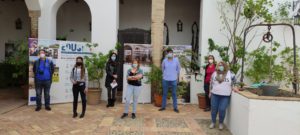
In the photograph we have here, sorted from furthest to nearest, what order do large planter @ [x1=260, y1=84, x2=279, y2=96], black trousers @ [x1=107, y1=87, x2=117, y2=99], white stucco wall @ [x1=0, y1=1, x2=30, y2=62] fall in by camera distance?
white stucco wall @ [x1=0, y1=1, x2=30, y2=62] → black trousers @ [x1=107, y1=87, x2=117, y2=99] → large planter @ [x1=260, y1=84, x2=279, y2=96]

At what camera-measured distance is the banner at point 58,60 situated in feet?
26.8

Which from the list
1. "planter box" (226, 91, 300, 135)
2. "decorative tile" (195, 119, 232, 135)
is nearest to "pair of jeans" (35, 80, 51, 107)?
"decorative tile" (195, 119, 232, 135)

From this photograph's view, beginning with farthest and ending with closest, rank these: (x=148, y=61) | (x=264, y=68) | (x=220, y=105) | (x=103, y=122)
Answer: (x=148, y=61), (x=264, y=68), (x=103, y=122), (x=220, y=105)

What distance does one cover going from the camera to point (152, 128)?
6.13 m

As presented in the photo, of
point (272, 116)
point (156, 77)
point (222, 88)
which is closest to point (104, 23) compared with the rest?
point (156, 77)

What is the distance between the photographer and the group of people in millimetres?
6008

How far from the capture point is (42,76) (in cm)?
765

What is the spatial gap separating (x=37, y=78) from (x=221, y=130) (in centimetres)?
488

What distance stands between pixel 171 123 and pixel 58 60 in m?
4.01

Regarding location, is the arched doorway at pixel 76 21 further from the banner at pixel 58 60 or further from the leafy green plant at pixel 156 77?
the leafy green plant at pixel 156 77

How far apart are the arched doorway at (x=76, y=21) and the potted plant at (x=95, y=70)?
3622mm

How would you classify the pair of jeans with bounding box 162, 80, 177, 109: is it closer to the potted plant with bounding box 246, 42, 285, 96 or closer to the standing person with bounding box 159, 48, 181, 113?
the standing person with bounding box 159, 48, 181, 113

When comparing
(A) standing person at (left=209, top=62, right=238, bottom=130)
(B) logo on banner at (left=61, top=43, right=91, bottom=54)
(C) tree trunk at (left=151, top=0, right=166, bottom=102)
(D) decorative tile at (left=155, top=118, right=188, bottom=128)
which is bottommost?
(D) decorative tile at (left=155, top=118, right=188, bottom=128)

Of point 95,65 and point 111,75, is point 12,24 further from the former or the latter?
point 111,75
